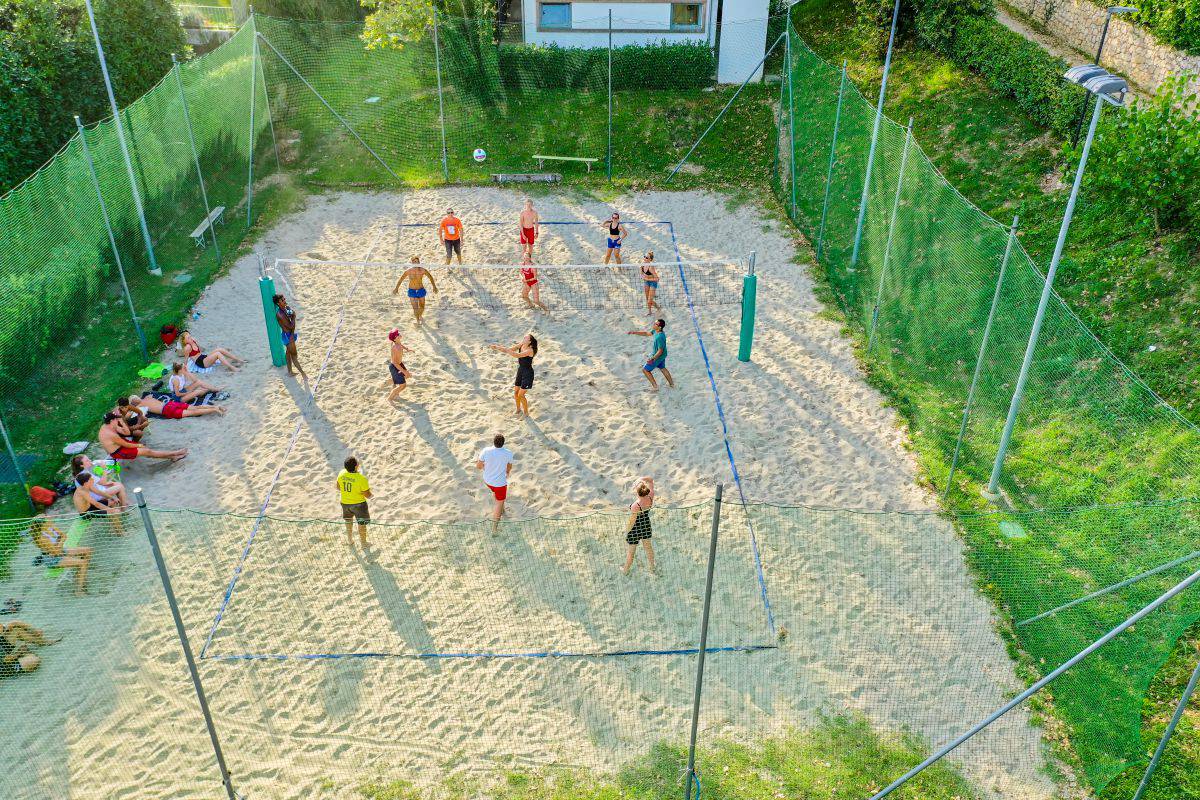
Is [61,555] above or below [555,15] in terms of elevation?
below

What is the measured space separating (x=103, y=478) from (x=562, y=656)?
6.07 meters

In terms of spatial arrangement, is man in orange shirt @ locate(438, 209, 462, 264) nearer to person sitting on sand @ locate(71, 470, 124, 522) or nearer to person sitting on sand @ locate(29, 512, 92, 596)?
person sitting on sand @ locate(71, 470, 124, 522)

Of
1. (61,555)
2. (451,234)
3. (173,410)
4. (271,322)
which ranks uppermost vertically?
(451,234)

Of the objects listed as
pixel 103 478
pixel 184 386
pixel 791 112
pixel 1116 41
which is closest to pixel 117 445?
pixel 103 478

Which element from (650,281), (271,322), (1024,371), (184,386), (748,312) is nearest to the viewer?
(1024,371)

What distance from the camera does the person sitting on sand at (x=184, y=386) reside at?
13.0m

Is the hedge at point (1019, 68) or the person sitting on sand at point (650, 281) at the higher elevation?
the hedge at point (1019, 68)

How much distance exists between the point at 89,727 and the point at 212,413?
540 centimetres

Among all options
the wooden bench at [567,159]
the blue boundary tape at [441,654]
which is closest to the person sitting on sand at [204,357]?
the blue boundary tape at [441,654]

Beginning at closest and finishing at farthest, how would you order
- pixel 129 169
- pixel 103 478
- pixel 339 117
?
1. pixel 103 478
2. pixel 129 169
3. pixel 339 117

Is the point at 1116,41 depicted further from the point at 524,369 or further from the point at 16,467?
the point at 16,467

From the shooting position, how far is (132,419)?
39.3 ft

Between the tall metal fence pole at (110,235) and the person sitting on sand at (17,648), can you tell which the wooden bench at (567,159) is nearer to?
the tall metal fence pole at (110,235)

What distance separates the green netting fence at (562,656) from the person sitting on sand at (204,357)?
12.5ft
